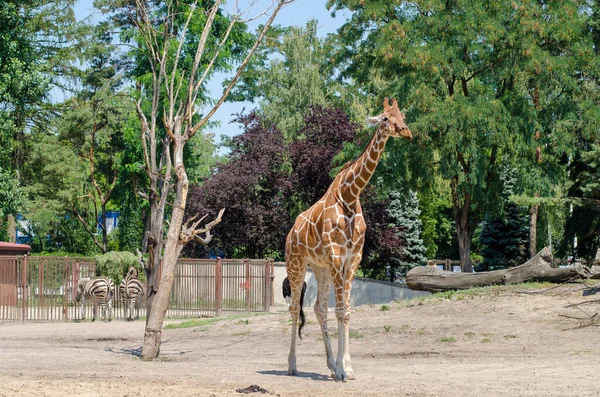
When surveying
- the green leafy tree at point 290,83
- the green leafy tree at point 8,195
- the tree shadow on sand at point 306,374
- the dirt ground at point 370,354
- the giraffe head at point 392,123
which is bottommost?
the tree shadow on sand at point 306,374

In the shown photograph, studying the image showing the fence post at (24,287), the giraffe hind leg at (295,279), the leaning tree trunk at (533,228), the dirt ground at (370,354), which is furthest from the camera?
the leaning tree trunk at (533,228)

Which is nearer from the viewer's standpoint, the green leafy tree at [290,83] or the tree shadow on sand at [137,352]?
the tree shadow on sand at [137,352]

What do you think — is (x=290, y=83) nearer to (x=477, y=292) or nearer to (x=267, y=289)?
(x=267, y=289)

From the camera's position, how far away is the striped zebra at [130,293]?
28.3 m

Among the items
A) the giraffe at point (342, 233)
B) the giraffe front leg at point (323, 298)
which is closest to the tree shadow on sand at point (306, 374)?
the giraffe at point (342, 233)

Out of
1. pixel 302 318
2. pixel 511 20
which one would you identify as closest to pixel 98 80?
pixel 511 20

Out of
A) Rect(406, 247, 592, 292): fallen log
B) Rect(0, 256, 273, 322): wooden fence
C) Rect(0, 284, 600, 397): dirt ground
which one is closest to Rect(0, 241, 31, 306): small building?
Rect(0, 256, 273, 322): wooden fence

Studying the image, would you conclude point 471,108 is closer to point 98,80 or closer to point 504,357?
point 504,357

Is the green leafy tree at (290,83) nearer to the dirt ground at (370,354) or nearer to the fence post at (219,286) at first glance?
the fence post at (219,286)

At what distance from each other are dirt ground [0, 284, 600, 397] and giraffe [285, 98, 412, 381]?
75 centimetres

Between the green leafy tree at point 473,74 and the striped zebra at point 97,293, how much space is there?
10.5 meters

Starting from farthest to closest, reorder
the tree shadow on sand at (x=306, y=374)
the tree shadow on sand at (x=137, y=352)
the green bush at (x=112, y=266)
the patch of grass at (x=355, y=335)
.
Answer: the green bush at (x=112, y=266)
the patch of grass at (x=355, y=335)
the tree shadow on sand at (x=137, y=352)
the tree shadow on sand at (x=306, y=374)

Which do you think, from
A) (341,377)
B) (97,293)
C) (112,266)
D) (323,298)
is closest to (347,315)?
(341,377)

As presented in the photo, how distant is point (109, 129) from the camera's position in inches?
1813
